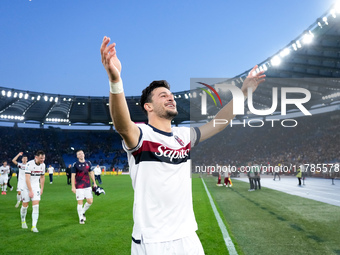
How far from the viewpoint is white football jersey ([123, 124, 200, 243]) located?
226 cm

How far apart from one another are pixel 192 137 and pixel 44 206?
1199cm

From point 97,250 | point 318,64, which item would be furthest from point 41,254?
point 318,64

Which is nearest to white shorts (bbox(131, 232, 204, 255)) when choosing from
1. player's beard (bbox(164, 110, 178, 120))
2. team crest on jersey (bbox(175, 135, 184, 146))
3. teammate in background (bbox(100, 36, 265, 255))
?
teammate in background (bbox(100, 36, 265, 255))

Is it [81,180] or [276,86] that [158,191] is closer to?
[81,180]

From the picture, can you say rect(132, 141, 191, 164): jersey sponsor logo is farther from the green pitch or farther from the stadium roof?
the green pitch

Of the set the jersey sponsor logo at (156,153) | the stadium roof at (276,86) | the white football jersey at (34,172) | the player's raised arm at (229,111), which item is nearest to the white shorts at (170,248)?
the jersey sponsor logo at (156,153)

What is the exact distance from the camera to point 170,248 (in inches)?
88.0

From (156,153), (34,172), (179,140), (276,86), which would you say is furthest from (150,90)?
(276,86)

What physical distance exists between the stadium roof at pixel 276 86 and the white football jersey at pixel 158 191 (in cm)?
197

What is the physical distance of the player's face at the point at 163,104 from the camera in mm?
2518

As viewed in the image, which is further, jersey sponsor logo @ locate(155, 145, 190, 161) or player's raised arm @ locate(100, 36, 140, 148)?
jersey sponsor logo @ locate(155, 145, 190, 161)

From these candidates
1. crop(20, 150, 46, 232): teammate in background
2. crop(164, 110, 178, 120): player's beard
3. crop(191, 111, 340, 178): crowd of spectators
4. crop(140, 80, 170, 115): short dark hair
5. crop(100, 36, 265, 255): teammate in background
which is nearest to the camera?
crop(100, 36, 265, 255): teammate in background

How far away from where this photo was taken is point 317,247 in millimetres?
6293

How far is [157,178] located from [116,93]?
2.44 feet
